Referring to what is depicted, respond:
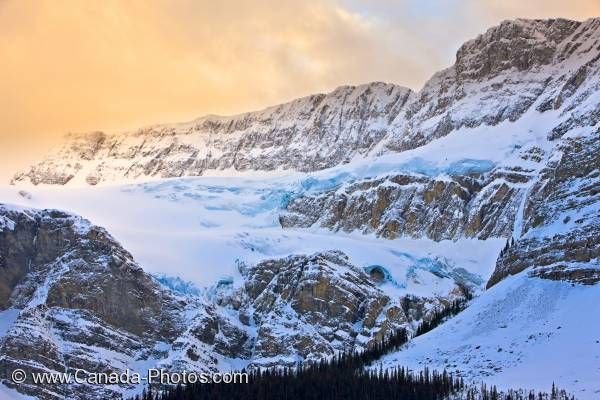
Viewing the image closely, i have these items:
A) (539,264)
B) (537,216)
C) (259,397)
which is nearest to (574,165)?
(537,216)

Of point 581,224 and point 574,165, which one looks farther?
point 574,165

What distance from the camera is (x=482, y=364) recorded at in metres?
145

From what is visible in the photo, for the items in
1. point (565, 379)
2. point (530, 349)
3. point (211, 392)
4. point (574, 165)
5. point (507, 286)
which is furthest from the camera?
point (574, 165)

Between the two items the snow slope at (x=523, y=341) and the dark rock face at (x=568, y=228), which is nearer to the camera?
the snow slope at (x=523, y=341)

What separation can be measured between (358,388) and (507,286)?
3471cm

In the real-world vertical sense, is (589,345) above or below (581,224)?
below

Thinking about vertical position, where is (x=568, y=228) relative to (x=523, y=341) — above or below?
above

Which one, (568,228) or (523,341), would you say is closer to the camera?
(523,341)

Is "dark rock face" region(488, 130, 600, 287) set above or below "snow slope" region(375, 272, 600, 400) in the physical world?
above

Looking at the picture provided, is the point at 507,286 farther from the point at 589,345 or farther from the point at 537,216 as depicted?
the point at 589,345

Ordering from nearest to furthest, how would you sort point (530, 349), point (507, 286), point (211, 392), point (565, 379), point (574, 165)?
point (565, 379) → point (530, 349) → point (211, 392) → point (507, 286) → point (574, 165)

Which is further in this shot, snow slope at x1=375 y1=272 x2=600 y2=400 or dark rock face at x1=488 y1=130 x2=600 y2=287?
dark rock face at x1=488 y1=130 x2=600 y2=287

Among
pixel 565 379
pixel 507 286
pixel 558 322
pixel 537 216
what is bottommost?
pixel 565 379

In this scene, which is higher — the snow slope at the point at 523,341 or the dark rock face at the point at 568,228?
the dark rock face at the point at 568,228
